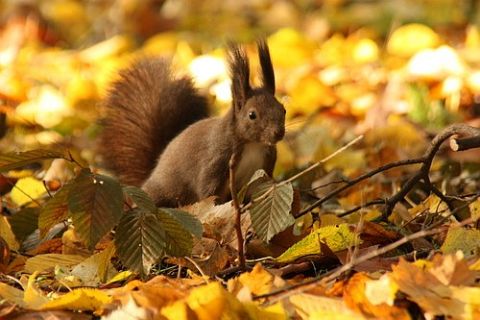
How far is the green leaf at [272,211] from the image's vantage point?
1.76 meters

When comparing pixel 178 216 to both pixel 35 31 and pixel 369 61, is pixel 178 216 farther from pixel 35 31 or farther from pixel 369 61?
pixel 35 31

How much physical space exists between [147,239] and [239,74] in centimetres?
92

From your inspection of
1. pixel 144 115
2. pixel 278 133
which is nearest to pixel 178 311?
pixel 278 133

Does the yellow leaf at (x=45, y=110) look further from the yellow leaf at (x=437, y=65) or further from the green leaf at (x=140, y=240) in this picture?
the green leaf at (x=140, y=240)

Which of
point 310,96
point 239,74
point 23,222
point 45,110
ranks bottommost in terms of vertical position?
point 310,96

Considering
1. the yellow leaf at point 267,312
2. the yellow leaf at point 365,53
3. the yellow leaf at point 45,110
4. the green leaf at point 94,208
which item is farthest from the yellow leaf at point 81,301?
the yellow leaf at point 365,53

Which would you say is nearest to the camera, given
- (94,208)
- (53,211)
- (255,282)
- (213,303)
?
(213,303)

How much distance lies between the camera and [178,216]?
1.76 meters

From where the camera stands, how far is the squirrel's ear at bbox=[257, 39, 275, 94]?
257 cm

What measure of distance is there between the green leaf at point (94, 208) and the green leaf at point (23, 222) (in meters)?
0.67

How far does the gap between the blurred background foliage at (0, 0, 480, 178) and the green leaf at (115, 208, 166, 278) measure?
1.00m

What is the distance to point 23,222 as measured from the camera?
2.38 m

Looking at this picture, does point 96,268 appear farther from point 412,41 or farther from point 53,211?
point 412,41

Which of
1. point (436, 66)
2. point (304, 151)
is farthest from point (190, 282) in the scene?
point (436, 66)
